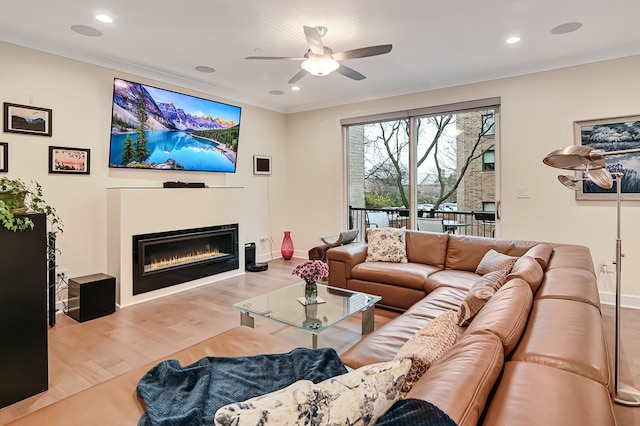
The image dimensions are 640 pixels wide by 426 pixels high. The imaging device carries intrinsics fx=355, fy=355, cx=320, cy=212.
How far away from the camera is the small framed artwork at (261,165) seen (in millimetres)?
5957

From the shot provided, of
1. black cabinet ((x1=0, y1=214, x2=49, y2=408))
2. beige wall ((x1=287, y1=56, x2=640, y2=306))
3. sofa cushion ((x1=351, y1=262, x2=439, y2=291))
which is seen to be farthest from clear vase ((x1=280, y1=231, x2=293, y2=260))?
black cabinet ((x1=0, y1=214, x2=49, y2=408))

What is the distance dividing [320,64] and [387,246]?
2086 millimetres

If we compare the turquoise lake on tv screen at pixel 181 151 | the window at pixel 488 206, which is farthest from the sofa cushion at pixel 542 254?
the turquoise lake on tv screen at pixel 181 151

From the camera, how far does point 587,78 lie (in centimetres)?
396

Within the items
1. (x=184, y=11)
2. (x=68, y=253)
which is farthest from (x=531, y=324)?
(x=68, y=253)

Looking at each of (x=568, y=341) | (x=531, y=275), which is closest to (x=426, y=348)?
(x=568, y=341)

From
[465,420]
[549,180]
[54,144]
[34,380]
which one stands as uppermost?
[54,144]

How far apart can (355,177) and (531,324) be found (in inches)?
185

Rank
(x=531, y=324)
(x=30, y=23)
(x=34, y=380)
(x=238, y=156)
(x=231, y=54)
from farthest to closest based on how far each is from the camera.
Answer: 1. (x=238, y=156)
2. (x=231, y=54)
3. (x=30, y=23)
4. (x=34, y=380)
5. (x=531, y=324)

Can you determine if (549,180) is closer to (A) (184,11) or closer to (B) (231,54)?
(B) (231,54)

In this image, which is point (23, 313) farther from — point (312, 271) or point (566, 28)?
point (566, 28)

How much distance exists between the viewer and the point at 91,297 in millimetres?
3492

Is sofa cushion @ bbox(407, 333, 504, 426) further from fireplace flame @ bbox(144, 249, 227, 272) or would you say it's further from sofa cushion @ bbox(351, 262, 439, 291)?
fireplace flame @ bbox(144, 249, 227, 272)

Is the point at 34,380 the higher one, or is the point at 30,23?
the point at 30,23
